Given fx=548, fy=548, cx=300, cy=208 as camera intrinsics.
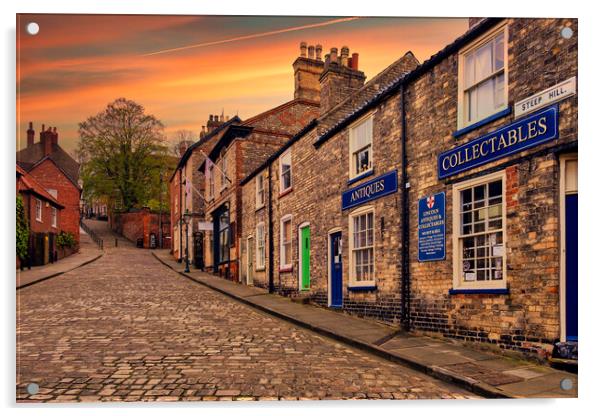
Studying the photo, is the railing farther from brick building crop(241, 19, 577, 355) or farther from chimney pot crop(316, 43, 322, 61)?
chimney pot crop(316, 43, 322, 61)

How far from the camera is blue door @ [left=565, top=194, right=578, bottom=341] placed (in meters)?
6.09

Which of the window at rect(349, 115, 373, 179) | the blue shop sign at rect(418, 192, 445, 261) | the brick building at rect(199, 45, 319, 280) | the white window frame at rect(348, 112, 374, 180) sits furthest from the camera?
the brick building at rect(199, 45, 319, 280)

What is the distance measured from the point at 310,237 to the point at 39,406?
966cm

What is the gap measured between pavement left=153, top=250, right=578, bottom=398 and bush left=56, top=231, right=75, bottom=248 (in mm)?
21655

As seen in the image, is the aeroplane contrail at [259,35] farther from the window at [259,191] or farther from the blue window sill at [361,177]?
the window at [259,191]

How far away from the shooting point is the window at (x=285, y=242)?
16.8 m

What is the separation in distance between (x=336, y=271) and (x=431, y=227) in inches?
178

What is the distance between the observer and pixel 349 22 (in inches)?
263

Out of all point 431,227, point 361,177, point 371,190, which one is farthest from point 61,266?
point 431,227

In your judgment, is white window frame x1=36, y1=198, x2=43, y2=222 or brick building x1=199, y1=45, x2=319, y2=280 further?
brick building x1=199, y1=45, x2=319, y2=280

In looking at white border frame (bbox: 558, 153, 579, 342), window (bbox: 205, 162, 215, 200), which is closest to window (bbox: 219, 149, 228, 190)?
window (bbox: 205, 162, 215, 200)

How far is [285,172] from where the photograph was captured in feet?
56.1

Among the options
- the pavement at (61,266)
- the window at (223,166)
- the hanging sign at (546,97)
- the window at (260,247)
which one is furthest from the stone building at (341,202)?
the pavement at (61,266)

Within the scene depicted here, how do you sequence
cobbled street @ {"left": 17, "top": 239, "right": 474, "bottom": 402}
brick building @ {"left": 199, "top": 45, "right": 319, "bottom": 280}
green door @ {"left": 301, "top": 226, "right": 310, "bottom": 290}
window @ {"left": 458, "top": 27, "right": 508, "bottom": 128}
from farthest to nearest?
brick building @ {"left": 199, "top": 45, "right": 319, "bottom": 280} → green door @ {"left": 301, "top": 226, "right": 310, "bottom": 290} → window @ {"left": 458, "top": 27, "right": 508, "bottom": 128} → cobbled street @ {"left": 17, "top": 239, "right": 474, "bottom": 402}
